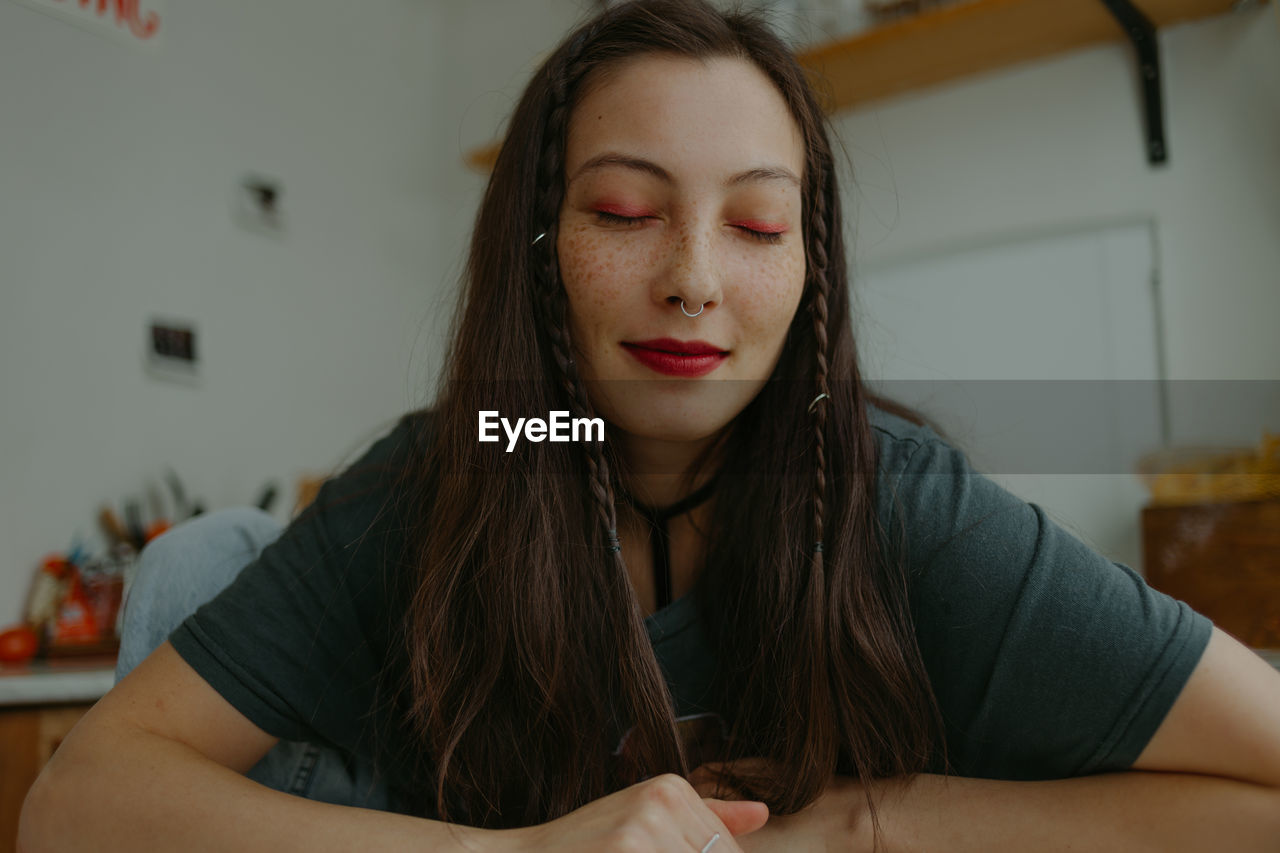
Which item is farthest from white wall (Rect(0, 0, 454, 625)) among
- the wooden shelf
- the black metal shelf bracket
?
the black metal shelf bracket

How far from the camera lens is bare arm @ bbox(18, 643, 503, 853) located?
65 centimetres

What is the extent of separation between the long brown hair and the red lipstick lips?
7cm

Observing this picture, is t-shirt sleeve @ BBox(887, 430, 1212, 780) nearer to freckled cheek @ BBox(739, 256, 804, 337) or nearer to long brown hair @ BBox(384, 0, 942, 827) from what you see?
long brown hair @ BBox(384, 0, 942, 827)

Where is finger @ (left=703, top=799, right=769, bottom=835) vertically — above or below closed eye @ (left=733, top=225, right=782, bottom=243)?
below

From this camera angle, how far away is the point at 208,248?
7.39 ft

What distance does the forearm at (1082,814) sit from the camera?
68 cm

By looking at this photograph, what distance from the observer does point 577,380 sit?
2.72ft

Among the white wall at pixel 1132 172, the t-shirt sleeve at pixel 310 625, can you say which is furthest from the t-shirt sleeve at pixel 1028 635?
the white wall at pixel 1132 172

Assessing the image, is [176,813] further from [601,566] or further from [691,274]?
[691,274]

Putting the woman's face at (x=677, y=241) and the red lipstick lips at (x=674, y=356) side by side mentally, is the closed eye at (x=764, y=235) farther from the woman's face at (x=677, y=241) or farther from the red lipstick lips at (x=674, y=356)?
the red lipstick lips at (x=674, y=356)

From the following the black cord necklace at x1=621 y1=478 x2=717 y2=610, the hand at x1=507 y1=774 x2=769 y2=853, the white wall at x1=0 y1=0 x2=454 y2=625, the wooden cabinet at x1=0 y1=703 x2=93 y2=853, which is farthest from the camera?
the white wall at x1=0 y1=0 x2=454 y2=625

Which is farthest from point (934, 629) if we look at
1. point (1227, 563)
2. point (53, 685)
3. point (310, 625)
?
point (53, 685)

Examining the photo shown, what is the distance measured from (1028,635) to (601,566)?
36 cm

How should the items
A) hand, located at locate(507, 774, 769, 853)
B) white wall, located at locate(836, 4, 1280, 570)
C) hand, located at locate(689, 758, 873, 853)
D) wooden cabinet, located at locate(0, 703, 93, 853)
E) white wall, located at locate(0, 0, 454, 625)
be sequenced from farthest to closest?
white wall, located at locate(0, 0, 454, 625) < white wall, located at locate(836, 4, 1280, 570) < wooden cabinet, located at locate(0, 703, 93, 853) < hand, located at locate(689, 758, 873, 853) < hand, located at locate(507, 774, 769, 853)
